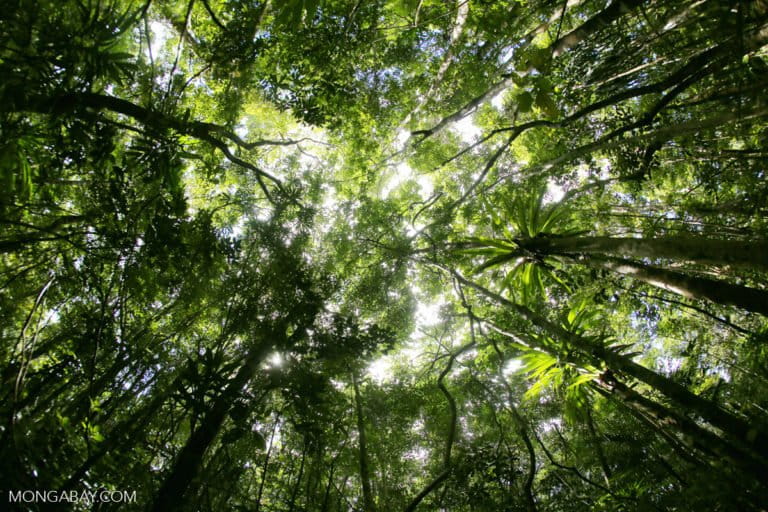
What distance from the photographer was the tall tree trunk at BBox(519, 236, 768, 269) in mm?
1399

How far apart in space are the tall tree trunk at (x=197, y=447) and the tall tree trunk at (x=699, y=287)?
3.02m

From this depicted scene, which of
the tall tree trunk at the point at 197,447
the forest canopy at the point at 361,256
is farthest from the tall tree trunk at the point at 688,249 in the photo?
the tall tree trunk at the point at 197,447

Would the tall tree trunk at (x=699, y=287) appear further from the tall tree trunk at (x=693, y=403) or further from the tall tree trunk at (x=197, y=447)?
the tall tree trunk at (x=197, y=447)

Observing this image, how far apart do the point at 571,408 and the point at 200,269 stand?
4055mm

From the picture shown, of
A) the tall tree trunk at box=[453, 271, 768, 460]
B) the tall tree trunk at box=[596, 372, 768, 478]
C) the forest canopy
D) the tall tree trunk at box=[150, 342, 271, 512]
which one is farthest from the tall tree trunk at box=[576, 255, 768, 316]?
the tall tree trunk at box=[150, 342, 271, 512]

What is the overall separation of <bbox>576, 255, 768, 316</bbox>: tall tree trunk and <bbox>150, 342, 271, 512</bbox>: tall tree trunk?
3.02 metres

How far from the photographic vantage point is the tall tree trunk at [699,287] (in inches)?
60.2

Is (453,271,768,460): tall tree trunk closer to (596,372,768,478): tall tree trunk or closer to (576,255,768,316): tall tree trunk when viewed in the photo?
(596,372,768,478): tall tree trunk

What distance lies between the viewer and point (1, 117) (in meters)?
1.91

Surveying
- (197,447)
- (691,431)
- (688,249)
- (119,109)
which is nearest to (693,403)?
(691,431)

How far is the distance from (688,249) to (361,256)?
457 centimetres

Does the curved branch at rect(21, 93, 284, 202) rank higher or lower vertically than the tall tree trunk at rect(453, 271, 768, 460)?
higher

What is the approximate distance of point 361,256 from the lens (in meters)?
5.77

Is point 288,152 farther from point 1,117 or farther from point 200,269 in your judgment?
point 1,117
